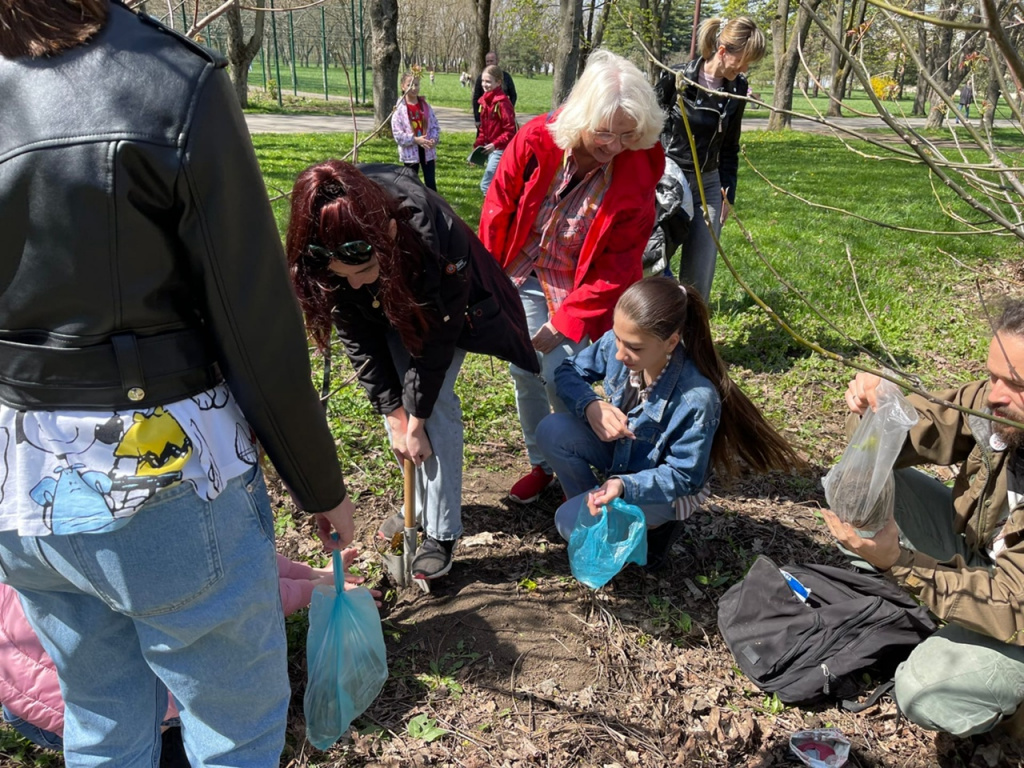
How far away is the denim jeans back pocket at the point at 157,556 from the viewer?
3.72ft

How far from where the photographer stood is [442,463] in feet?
8.17

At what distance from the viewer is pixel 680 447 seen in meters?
2.44

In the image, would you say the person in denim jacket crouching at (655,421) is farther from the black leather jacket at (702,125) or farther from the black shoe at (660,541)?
the black leather jacket at (702,125)

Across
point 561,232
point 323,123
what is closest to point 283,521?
point 561,232

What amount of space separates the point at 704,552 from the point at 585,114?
1626 mm

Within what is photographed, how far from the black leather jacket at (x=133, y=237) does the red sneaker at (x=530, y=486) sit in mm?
1950

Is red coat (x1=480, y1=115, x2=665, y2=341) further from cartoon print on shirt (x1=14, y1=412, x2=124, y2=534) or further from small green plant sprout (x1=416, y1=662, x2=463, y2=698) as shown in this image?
cartoon print on shirt (x1=14, y1=412, x2=124, y2=534)

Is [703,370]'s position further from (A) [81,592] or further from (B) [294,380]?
(A) [81,592]

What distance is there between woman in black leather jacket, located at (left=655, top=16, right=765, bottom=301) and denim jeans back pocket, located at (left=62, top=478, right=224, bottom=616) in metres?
3.00

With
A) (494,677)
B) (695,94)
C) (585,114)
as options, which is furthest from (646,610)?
(695,94)

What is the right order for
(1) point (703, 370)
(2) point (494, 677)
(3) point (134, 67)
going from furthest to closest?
(1) point (703, 370) → (2) point (494, 677) → (3) point (134, 67)

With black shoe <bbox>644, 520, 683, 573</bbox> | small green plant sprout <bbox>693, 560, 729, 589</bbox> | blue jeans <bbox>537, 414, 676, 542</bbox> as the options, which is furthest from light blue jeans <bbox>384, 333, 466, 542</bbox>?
small green plant sprout <bbox>693, 560, 729, 589</bbox>

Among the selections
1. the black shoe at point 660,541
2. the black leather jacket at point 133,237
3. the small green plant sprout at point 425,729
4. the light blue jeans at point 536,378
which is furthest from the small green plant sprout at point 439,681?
the black leather jacket at point 133,237

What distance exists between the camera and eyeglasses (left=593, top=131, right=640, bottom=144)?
266 cm
